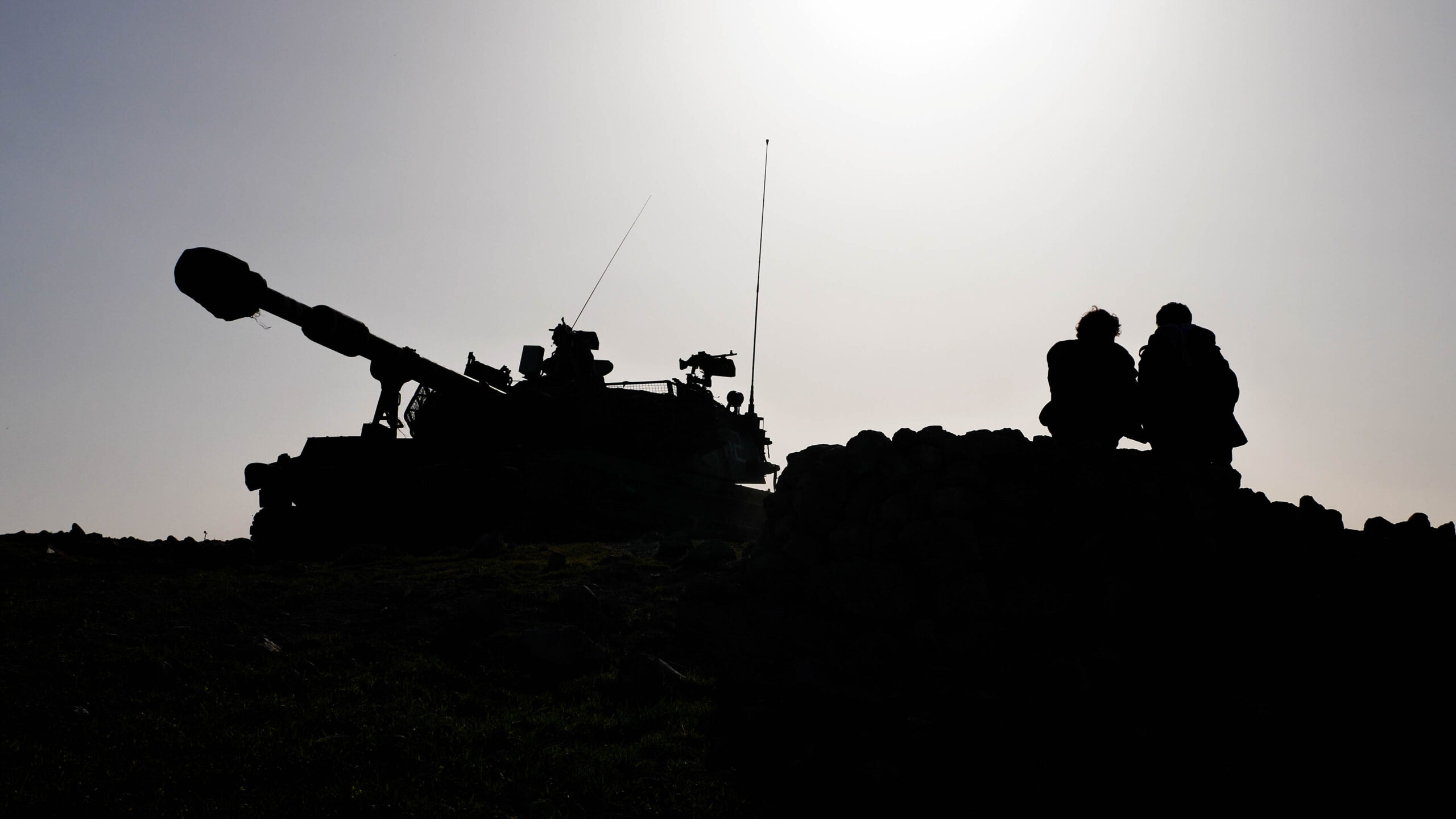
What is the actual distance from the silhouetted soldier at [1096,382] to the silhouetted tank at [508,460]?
33.3ft

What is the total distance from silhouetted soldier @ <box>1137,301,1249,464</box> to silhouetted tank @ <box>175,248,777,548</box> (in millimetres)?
10747

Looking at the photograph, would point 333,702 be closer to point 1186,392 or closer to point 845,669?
point 845,669

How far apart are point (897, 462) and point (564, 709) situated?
325cm

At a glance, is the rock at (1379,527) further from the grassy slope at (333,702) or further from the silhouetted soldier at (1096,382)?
the grassy slope at (333,702)

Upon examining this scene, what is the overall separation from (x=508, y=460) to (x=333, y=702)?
10.6 meters

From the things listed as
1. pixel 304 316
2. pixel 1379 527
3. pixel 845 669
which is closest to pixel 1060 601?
pixel 845 669

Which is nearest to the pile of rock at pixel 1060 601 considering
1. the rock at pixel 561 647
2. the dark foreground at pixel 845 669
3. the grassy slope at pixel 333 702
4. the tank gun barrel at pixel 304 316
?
the dark foreground at pixel 845 669

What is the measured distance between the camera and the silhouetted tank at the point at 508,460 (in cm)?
1636

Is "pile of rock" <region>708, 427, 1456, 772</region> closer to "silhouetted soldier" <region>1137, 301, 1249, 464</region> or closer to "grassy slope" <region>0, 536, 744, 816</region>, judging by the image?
"silhouetted soldier" <region>1137, 301, 1249, 464</region>

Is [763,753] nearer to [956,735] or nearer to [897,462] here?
[956,735]

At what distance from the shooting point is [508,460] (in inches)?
677

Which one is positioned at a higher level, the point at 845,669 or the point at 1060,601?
the point at 1060,601

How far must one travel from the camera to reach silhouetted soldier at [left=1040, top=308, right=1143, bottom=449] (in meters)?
8.43

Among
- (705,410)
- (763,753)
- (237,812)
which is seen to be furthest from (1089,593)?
(705,410)
